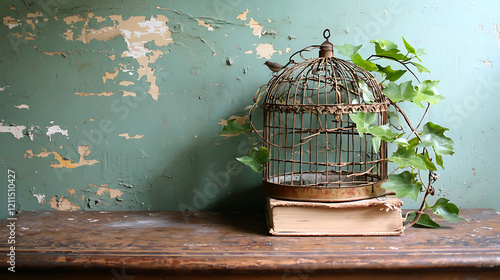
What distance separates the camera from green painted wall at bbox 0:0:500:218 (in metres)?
1.60

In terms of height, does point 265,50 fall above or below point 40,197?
above

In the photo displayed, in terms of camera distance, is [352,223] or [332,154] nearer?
[352,223]

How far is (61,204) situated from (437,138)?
1462 mm

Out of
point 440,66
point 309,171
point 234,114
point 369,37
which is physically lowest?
point 309,171

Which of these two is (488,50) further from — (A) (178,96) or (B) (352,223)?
(A) (178,96)

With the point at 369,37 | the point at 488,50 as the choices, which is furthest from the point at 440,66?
the point at 369,37

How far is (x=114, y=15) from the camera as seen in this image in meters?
1.60

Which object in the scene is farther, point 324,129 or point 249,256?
point 324,129

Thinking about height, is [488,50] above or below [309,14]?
below

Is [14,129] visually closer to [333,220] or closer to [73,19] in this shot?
[73,19]

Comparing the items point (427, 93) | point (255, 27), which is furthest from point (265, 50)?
point (427, 93)

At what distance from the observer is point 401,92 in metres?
1.32

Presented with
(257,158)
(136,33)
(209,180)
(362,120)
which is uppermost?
(136,33)

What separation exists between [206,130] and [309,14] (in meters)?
0.62
